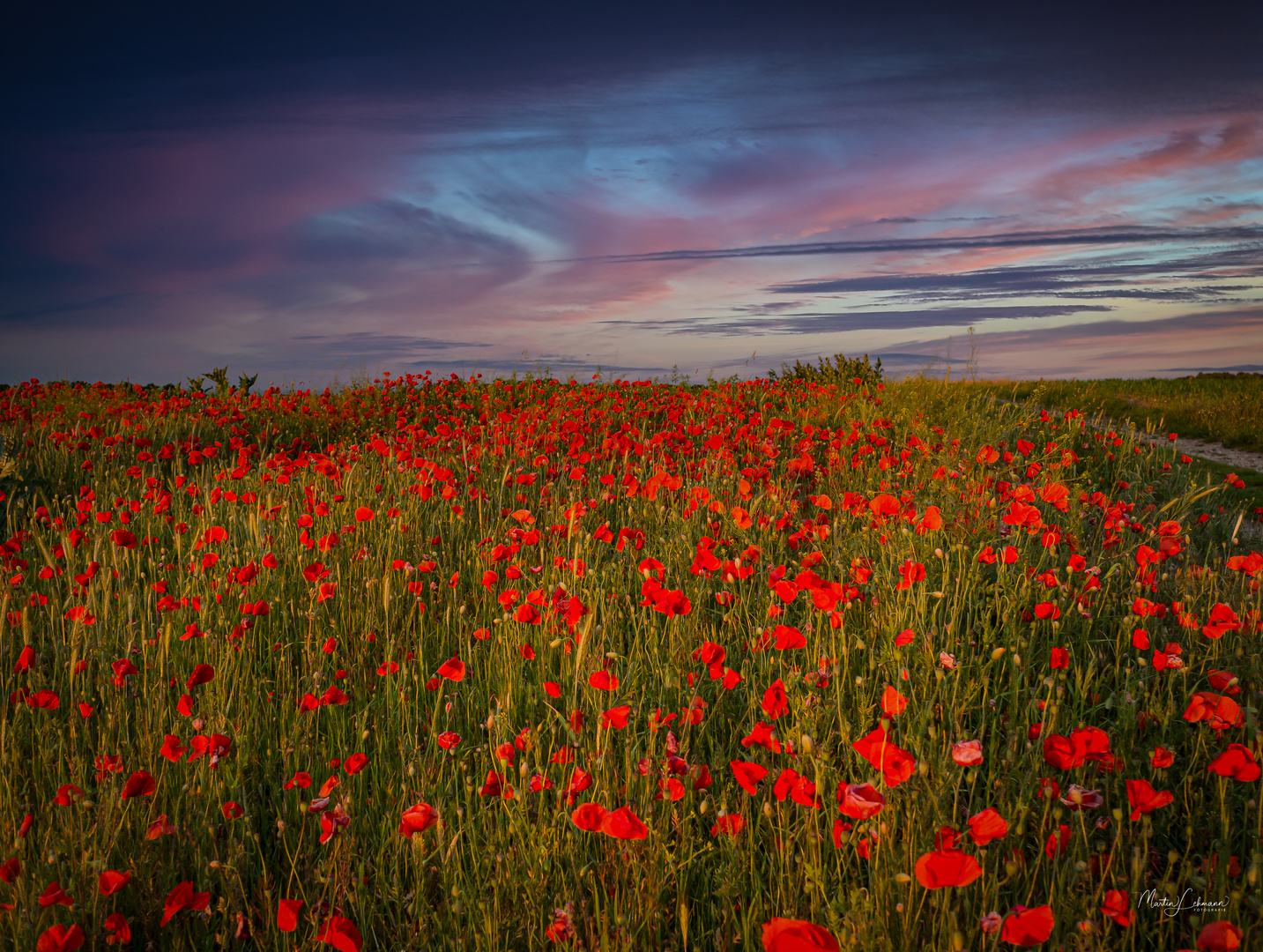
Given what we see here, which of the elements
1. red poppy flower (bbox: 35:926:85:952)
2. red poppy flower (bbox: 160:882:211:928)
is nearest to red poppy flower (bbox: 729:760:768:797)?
red poppy flower (bbox: 160:882:211:928)

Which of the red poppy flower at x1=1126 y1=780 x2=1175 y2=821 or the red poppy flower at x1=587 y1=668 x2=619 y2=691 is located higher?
the red poppy flower at x1=587 y1=668 x2=619 y2=691

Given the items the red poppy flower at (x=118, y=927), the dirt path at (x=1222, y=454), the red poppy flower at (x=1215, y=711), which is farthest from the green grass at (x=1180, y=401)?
the red poppy flower at (x=118, y=927)

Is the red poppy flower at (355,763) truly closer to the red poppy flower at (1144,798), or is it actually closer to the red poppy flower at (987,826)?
the red poppy flower at (987,826)

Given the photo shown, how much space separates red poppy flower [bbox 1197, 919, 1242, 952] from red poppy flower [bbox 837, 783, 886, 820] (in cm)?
54

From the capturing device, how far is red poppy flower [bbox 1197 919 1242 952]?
1120 mm

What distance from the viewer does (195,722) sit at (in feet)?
6.47

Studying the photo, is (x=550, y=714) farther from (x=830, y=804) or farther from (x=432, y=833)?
(x=830, y=804)

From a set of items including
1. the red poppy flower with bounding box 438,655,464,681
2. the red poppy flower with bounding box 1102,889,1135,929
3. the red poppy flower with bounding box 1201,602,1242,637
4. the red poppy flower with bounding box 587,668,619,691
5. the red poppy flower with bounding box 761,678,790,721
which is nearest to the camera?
the red poppy flower with bounding box 1102,889,1135,929

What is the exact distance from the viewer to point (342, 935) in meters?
1.17

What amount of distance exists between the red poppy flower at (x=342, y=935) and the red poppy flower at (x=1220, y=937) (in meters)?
1.40

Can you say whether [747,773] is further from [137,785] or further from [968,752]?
[137,785]

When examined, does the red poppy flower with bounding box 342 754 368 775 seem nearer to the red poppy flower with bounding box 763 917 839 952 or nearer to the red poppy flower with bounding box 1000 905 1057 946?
the red poppy flower with bounding box 763 917 839 952

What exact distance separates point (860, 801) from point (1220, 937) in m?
0.62

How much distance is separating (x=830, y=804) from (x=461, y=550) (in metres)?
2.28
